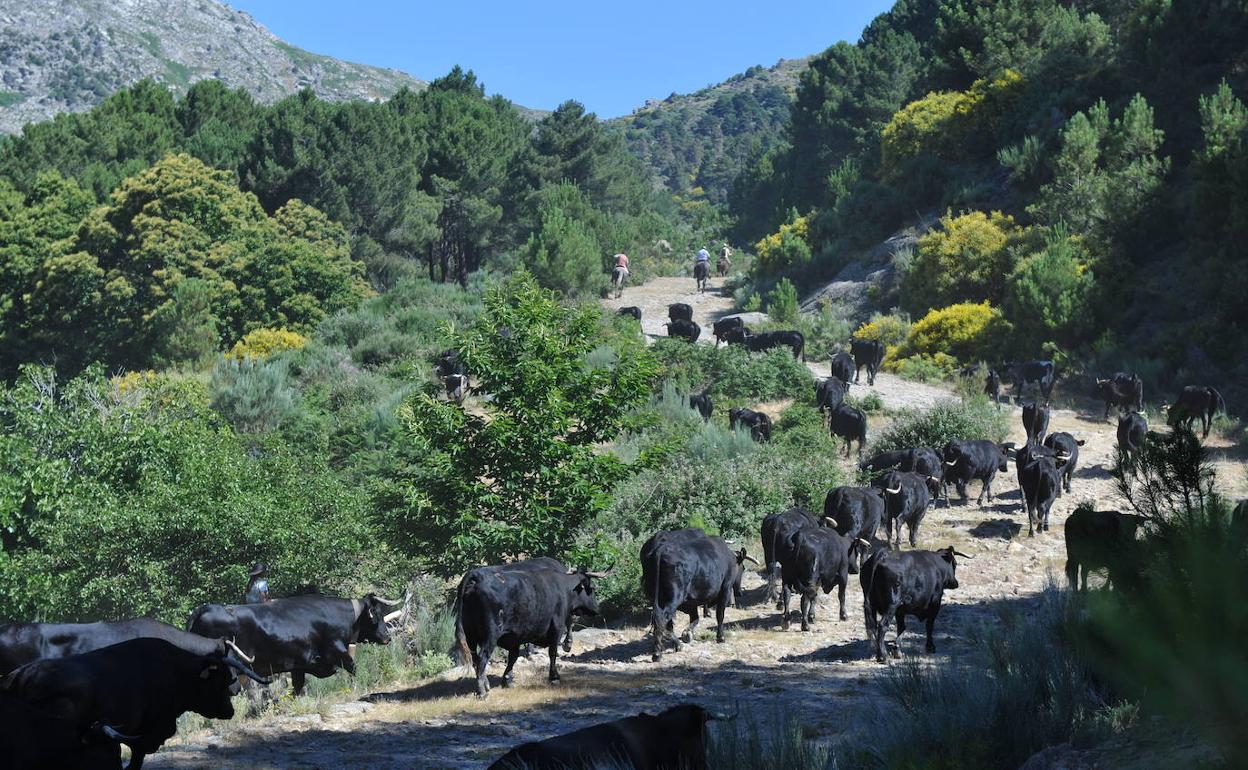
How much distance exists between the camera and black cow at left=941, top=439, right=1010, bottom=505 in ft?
76.9

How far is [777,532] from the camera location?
57.4ft

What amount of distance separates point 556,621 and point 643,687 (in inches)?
50.8

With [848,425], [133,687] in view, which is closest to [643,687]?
[133,687]

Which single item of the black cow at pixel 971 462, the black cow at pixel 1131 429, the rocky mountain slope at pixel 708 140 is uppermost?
the rocky mountain slope at pixel 708 140

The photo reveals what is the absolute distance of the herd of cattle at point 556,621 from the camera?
8188 mm

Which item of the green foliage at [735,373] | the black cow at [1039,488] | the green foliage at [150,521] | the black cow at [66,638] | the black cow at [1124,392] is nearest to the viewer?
the black cow at [66,638]

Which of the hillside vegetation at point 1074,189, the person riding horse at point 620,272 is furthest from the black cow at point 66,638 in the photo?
the person riding horse at point 620,272

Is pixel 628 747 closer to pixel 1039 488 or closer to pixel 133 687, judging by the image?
pixel 133 687

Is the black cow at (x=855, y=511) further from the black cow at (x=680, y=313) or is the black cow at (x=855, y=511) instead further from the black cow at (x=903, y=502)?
the black cow at (x=680, y=313)

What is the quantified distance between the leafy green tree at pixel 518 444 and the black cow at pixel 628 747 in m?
9.18

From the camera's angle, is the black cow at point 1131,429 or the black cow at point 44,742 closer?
the black cow at point 44,742

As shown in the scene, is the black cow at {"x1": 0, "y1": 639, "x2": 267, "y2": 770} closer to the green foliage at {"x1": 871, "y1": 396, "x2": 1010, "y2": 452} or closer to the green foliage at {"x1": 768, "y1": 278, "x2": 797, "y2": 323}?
the green foliage at {"x1": 871, "y1": 396, "x2": 1010, "y2": 452}

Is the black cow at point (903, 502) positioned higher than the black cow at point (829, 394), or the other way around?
the black cow at point (829, 394)

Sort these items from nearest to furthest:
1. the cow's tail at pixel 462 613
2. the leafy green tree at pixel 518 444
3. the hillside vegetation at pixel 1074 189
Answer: the cow's tail at pixel 462 613
the leafy green tree at pixel 518 444
the hillside vegetation at pixel 1074 189
